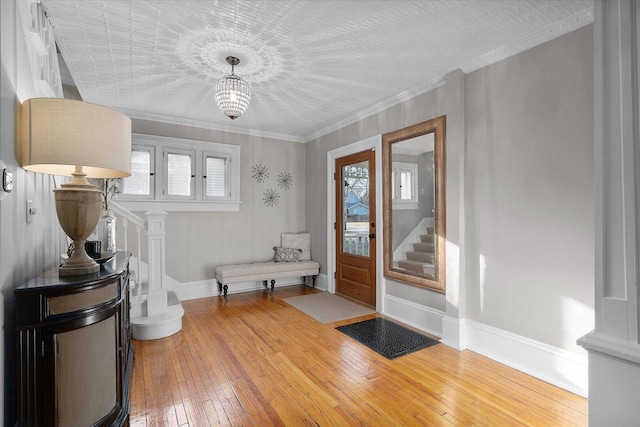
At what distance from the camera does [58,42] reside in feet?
8.80

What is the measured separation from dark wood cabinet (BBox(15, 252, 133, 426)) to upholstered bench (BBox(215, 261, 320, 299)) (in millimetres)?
3022

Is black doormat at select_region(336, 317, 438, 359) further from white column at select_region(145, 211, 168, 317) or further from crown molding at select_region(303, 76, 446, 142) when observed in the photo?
crown molding at select_region(303, 76, 446, 142)

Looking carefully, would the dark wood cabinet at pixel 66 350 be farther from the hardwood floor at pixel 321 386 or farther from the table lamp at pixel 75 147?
the hardwood floor at pixel 321 386

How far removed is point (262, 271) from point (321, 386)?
8.87 feet

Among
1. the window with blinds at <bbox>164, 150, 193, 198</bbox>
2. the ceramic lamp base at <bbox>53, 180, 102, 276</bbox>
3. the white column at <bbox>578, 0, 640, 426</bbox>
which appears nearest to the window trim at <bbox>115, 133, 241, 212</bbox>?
the window with blinds at <bbox>164, 150, 193, 198</bbox>

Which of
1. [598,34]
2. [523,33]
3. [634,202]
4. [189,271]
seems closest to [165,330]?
[189,271]

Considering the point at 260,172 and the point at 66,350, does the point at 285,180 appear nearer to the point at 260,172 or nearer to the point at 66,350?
the point at 260,172

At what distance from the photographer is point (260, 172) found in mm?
5488

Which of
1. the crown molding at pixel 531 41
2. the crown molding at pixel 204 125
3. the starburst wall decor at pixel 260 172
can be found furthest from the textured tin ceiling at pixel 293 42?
the starburst wall decor at pixel 260 172

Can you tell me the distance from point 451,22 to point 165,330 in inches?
150

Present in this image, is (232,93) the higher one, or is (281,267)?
(232,93)

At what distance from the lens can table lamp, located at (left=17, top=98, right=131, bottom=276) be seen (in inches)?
58.2

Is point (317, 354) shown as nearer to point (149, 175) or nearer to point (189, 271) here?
point (189, 271)

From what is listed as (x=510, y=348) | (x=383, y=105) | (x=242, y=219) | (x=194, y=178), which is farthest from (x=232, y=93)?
(x=510, y=348)
